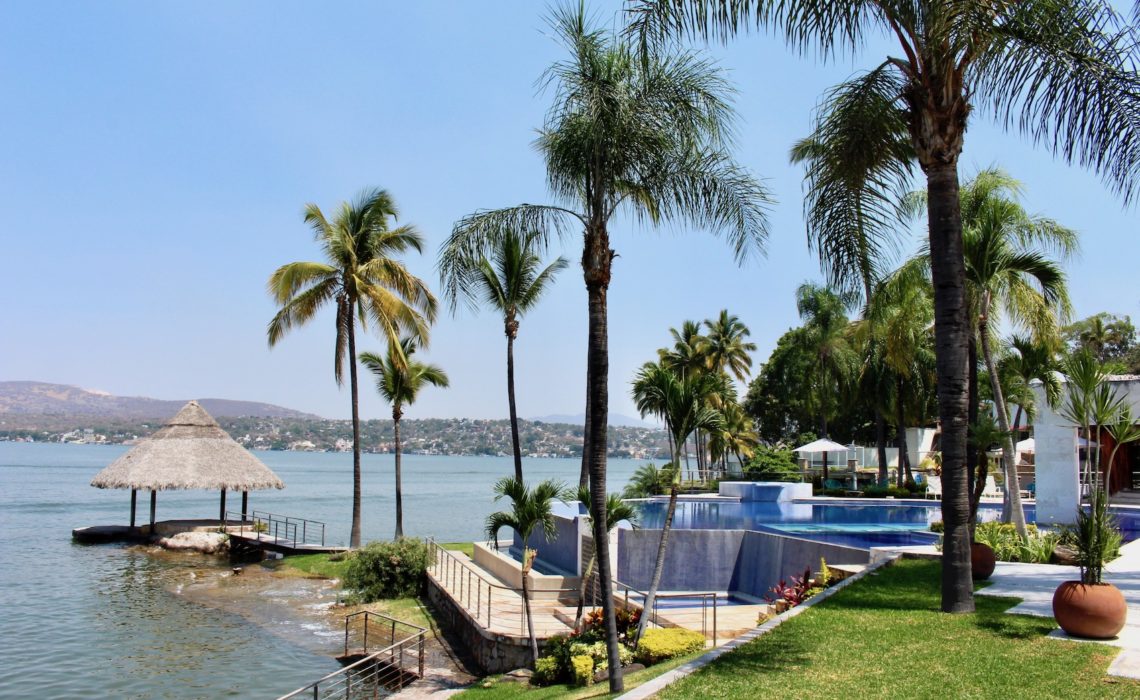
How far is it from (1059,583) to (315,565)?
22.0m

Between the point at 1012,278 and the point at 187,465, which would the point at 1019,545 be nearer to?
the point at 1012,278

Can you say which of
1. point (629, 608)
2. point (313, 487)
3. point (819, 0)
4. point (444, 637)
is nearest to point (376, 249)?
point (444, 637)

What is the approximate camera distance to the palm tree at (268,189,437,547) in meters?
28.8

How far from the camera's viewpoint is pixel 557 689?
38.0 feet

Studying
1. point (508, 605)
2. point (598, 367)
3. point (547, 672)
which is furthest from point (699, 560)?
point (598, 367)

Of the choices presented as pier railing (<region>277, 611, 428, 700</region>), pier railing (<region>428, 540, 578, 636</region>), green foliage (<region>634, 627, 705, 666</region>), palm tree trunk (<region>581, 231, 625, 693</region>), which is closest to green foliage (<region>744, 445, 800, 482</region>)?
pier railing (<region>428, 540, 578, 636</region>)

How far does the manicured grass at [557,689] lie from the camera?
33.2ft

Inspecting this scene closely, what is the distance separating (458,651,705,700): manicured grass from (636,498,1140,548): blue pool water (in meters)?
13.7

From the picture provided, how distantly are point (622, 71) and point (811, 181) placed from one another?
3.13m

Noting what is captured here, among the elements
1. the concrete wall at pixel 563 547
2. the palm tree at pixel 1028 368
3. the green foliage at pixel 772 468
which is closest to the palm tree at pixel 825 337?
the green foliage at pixel 772 468

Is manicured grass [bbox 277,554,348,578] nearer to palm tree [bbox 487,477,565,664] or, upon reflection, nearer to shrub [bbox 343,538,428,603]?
shrub [bbox 343,538,428,603]

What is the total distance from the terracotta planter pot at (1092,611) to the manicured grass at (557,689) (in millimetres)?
3991

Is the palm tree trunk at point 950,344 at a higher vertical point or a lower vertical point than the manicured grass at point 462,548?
higher

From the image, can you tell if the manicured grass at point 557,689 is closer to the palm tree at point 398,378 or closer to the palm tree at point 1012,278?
the palm tree at point 1012,278
